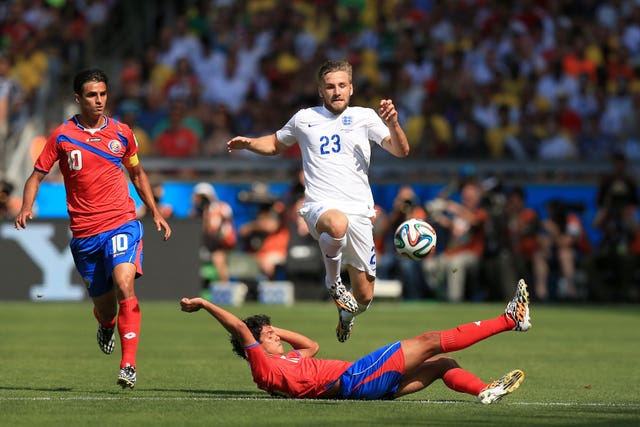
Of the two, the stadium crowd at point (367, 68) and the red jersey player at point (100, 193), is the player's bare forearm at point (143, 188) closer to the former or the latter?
the red jersey player at point (100, 193)

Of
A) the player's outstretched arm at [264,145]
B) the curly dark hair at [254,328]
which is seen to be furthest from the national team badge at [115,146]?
the curly dark hair at [254,328]

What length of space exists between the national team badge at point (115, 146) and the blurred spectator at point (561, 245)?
1401 cm

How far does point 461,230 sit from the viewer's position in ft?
81.2

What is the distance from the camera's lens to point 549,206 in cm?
2511

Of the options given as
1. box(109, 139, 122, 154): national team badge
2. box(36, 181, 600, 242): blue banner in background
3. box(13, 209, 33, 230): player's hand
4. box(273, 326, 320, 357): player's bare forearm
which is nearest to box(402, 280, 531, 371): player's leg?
box(273, 326, 320, 357): player's bare forearm

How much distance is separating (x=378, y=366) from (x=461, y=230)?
14586 mm

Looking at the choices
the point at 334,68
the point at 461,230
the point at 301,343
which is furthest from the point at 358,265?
the point at 461,230

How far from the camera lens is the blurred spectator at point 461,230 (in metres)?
24.8

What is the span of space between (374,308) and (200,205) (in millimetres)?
3569

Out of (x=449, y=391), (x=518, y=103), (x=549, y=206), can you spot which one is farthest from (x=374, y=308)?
(x=449, y=391)

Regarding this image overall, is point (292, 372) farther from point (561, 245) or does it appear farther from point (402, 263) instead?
point (561, 245)

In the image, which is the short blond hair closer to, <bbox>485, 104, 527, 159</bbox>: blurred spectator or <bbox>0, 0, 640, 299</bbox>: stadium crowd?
<bbox>0, 0, 640, 299</bbox>: stadium crowd

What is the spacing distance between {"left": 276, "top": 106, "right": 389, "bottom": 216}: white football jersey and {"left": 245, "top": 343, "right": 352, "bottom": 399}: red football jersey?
A: 2.30 m

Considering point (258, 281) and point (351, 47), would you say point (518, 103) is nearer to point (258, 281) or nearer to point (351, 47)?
point (351, 47)
